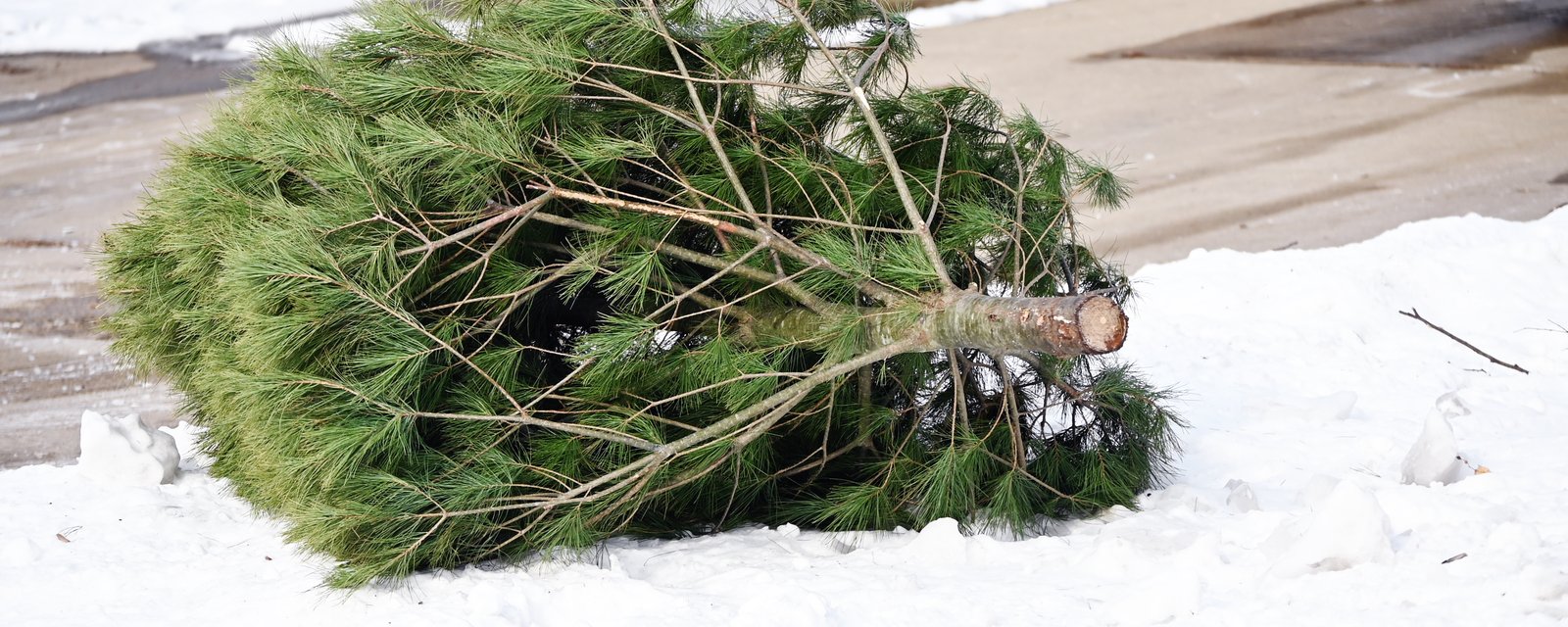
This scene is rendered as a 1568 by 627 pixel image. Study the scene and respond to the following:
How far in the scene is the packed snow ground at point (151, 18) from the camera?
1130 cm

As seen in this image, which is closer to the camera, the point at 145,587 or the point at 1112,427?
the point at 145,587

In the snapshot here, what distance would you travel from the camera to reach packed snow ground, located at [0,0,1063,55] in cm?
1130

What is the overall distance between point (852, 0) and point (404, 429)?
5.90 feet

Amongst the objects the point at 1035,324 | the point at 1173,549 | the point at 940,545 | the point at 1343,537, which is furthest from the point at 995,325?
the point at 1343,537

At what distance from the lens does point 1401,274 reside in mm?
5383

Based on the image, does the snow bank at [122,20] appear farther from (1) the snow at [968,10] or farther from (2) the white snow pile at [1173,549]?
(2) the white snow pile at [1173,549]

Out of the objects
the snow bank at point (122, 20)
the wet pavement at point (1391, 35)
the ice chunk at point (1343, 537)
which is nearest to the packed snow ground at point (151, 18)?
the snow bank at point (122, 20)

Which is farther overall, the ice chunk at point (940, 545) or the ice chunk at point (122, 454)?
the ice chunk at point (122, 454)

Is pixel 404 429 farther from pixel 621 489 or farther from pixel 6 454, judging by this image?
pixel 6 454

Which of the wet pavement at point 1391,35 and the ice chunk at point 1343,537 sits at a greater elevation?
the wet pavement at point 1391,35

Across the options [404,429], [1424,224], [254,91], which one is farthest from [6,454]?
[1424,224]

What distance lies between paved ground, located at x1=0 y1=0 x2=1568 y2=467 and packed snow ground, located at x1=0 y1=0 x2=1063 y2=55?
0.44m

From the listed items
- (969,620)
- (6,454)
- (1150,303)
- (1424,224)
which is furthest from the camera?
(1424,224)

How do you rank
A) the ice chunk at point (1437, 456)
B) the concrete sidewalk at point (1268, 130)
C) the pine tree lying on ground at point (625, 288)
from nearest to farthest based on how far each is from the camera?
the pine tree lying on ground at point (625, 288) < the ice chunk at point (1437, 456) < the concrete sidewalk at point (1268, 130)
